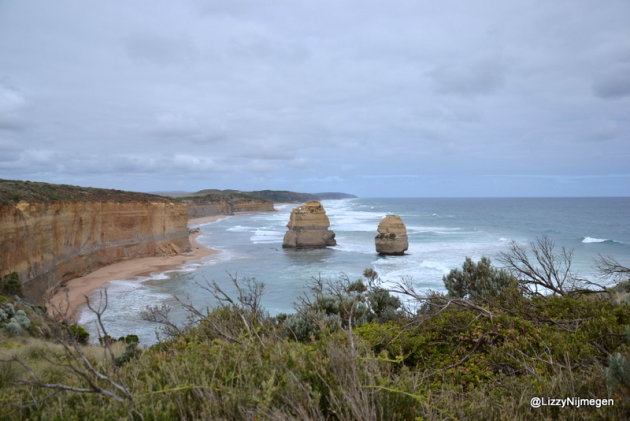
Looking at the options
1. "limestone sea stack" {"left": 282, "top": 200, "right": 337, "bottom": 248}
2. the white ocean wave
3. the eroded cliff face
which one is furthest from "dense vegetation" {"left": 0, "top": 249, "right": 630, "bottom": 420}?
the white ocean wave

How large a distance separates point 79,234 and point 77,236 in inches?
9.9

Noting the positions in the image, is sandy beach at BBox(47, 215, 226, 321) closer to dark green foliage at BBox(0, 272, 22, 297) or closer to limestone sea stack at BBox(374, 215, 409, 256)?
dark green foliage at BBox(0, 272, 22, 297)

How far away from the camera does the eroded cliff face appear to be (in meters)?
18.6

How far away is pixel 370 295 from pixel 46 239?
20.4 meters

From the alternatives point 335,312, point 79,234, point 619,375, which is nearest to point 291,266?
point 79,234

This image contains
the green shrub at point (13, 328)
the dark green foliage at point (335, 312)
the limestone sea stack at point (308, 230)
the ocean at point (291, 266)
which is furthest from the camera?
the limestone sea stack at point (308, 230)

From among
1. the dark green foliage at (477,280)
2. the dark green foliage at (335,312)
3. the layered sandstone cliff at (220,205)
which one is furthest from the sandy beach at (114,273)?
the layered sandstone cliff at (220,205)

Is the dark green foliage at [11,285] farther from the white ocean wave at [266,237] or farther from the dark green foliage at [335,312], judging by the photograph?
the white ocean wave at [266,237]

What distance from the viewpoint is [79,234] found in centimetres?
2634

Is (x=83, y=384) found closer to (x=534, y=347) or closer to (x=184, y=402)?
(x=184, y=402)

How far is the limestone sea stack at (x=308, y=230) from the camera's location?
40062 millimetres

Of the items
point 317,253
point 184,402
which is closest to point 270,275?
point 317,253

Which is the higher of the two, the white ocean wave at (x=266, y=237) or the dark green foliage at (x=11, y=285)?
the dark green foliage at (x=11, y=285)

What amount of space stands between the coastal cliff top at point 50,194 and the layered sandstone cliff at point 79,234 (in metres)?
0.17
